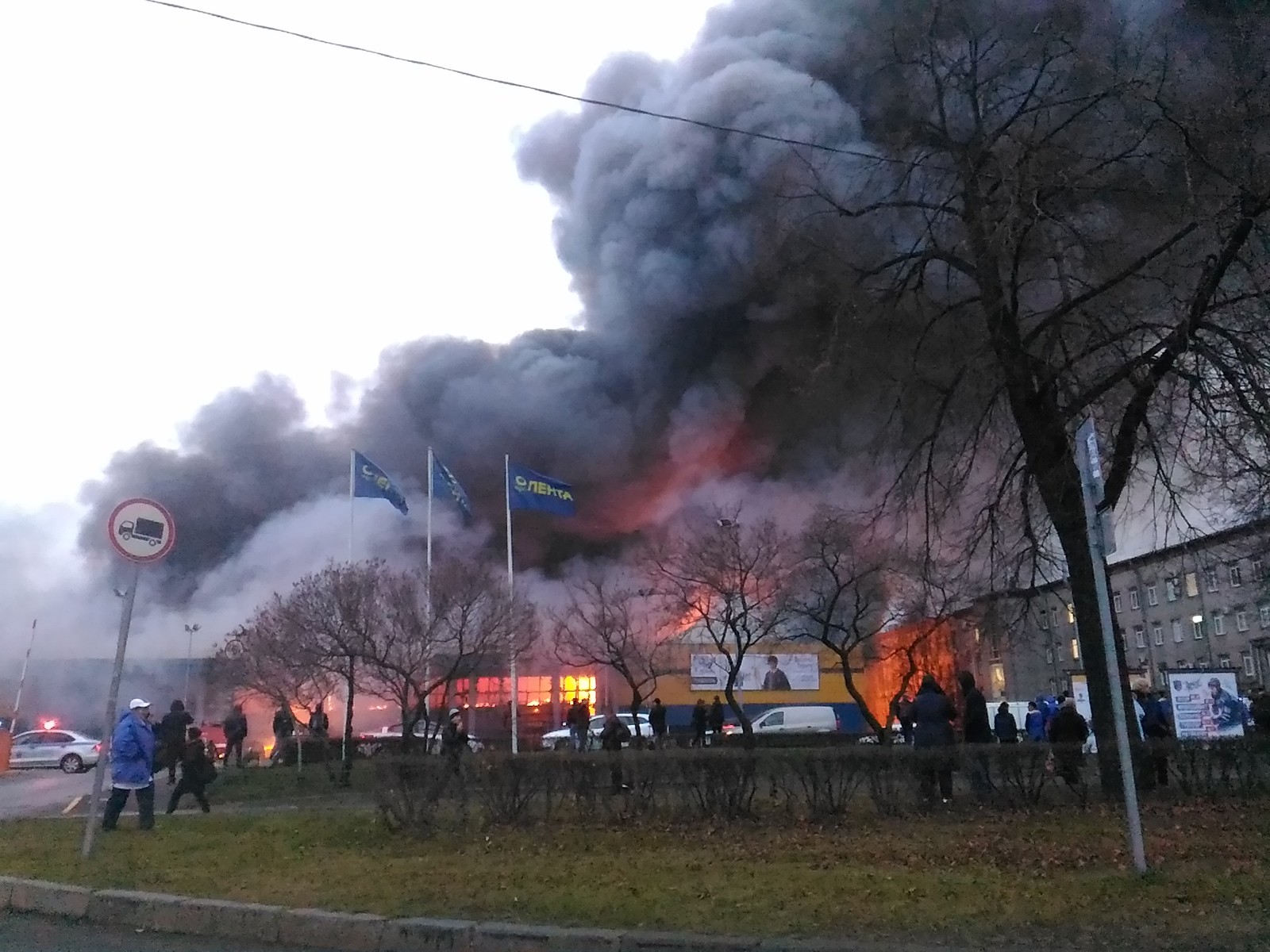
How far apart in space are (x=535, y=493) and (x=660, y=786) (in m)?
16.4

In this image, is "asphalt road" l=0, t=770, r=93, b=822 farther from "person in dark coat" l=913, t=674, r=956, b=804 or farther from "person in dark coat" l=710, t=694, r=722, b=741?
"person in dark coat" l=710, t=694, r=722, b=741

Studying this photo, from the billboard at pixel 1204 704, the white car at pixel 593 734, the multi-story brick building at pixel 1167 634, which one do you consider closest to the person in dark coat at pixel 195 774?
the white car at pixel 593 734

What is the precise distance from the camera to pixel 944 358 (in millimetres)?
12078

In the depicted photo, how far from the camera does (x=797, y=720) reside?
31562mm

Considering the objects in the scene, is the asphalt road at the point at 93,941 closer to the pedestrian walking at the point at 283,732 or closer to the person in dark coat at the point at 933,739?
the person in dark coat at the point at 933,739

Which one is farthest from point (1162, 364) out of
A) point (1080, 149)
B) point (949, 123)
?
point (949, 123)

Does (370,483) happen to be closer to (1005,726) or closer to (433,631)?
(433,631)

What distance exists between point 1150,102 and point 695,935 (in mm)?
8456

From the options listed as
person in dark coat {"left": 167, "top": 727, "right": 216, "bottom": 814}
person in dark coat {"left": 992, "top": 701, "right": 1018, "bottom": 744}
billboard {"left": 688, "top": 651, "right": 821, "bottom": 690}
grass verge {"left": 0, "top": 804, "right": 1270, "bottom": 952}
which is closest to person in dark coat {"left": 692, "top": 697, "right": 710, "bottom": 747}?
person in dark coat {"left": 992, "top": 701, "right": 1018, "bottom": 744}

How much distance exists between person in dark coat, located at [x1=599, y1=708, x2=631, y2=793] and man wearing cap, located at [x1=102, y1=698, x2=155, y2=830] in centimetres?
452

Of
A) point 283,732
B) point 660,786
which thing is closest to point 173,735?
point 660,786

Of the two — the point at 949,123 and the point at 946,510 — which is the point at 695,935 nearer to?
the point at 946,510

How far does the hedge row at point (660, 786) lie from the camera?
8867 millimetres

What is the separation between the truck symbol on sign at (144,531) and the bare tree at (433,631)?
9.72m
